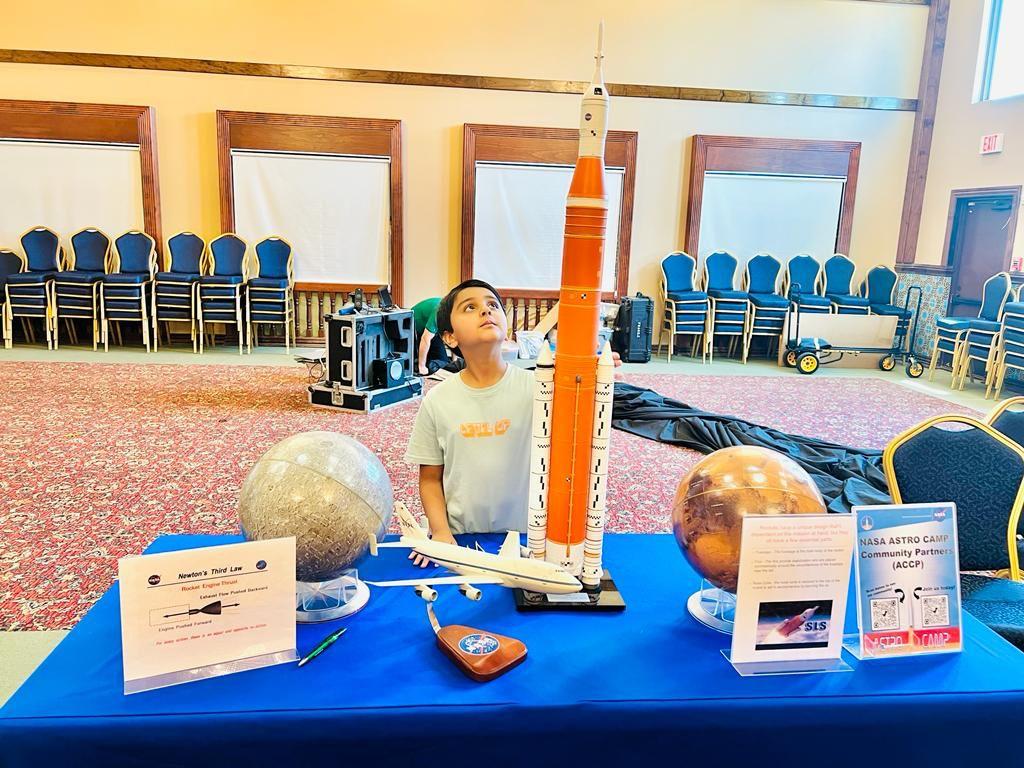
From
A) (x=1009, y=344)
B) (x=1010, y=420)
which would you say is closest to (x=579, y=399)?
(x=1010, y=420)

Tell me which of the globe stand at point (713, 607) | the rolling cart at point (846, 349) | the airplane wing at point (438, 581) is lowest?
the rolling cart at point (846, 349)

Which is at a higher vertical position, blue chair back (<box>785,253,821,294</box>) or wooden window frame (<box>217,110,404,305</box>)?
wooden window frame (<box>217,110,404,305</box>)

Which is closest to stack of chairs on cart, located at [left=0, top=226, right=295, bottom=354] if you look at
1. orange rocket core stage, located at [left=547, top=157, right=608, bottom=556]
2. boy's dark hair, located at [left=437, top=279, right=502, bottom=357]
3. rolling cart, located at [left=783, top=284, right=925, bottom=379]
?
rolling cart, located at [left=783, top=284, right=925, bottom=379]

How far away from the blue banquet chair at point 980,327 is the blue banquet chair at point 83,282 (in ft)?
30.4

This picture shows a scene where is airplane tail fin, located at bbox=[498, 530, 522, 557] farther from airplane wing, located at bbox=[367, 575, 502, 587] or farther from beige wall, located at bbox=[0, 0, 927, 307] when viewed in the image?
beige wall, located at bbox=[0, 0, 927, 307]

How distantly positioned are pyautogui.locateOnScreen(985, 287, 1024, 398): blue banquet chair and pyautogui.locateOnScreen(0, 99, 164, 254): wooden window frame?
368 inches

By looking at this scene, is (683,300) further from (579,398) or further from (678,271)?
(579,398)

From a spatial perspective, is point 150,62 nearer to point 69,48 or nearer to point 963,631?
point 69,48

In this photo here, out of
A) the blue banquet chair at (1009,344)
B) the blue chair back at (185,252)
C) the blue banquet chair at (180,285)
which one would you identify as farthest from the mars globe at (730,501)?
the blue chair back at (185,252)

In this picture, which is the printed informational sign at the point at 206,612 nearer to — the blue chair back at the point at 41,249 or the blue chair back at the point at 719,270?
the blue chair back at the point at 719,270

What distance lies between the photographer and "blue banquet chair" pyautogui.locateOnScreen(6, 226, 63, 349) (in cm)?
816

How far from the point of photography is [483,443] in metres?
1.89

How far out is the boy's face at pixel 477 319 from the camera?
1.79 m

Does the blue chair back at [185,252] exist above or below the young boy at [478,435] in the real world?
above
